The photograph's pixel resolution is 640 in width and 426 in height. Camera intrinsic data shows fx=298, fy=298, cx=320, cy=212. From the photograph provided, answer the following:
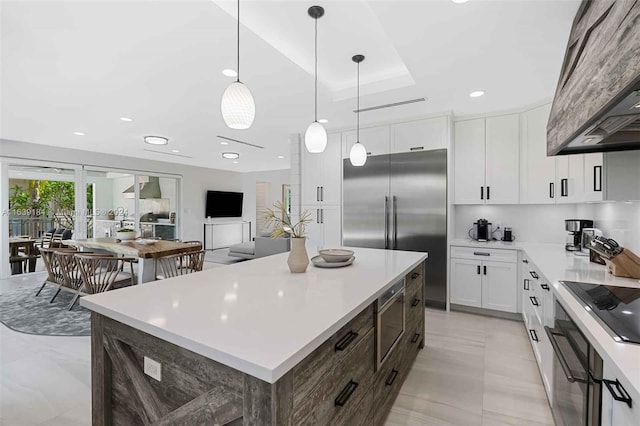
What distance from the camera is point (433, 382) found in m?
2.26

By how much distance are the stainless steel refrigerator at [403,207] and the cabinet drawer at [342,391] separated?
8.16ft

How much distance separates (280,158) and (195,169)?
9.49ft

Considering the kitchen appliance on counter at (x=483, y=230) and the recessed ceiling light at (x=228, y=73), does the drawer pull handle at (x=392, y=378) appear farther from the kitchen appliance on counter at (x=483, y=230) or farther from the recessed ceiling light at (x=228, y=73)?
the recessed ceiling light at (x=228, y=73)

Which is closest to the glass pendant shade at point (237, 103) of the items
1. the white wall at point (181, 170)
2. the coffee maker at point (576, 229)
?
the coffee maker at point (576, 229)

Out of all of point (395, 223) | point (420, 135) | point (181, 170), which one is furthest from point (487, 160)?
point (181, 170)

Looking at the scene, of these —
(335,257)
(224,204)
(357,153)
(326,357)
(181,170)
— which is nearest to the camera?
(326,357)

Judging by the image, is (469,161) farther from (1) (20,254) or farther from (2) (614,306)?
(1) (20,254)

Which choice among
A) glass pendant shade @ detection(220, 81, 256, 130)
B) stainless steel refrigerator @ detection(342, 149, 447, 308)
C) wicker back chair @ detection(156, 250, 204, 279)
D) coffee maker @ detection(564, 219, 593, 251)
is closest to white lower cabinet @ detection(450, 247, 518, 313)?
stainless steel refrigerator @ detection(342, 149, 447, 308)

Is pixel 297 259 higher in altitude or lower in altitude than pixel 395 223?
lower

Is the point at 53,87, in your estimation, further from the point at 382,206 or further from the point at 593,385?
the point at 593,385

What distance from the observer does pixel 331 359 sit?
44.9 inches

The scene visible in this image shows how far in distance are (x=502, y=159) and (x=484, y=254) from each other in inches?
46.5

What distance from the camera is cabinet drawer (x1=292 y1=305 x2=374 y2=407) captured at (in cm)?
96

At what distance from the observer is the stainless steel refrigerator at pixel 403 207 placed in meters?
3.71
